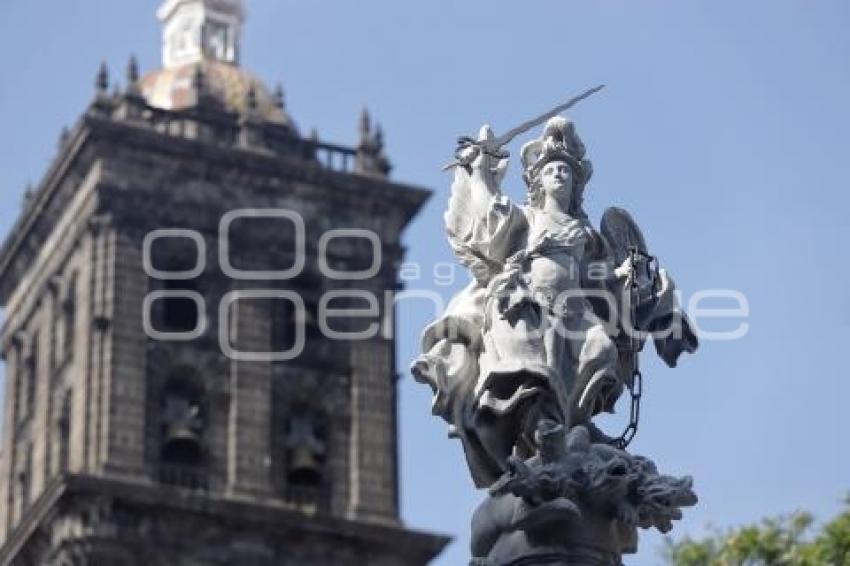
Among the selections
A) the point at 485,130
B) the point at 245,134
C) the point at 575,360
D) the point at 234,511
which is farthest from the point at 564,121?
the point at 245,134

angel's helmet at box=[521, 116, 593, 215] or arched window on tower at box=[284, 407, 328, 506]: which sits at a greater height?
arched window on tower at box=[284, 407, 328, 506]

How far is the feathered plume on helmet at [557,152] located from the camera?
1301cm

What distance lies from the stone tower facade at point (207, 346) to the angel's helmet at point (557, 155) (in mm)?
63180

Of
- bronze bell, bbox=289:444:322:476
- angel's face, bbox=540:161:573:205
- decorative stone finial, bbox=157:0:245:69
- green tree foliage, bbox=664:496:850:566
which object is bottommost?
angel's face, bbox=540:161:573:205

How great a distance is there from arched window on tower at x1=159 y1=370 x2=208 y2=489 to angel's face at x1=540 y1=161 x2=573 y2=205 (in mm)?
65749

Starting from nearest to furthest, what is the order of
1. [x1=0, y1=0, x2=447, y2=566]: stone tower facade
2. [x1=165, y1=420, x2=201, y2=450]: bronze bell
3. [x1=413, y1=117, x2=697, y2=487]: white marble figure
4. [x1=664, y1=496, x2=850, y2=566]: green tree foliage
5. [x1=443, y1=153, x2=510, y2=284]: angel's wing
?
[x1=413, y1=117, x2=697, y2=487]: white marble figure, [x1=443, y1=153, x2=510, y2=284]: angel's wing, [x1=664, y1=496, x2=850, y2=566]: green tree foliage, [x1=0, y1=0, x2=447, y2=566]: stone tower facade, [x1=165, y1=420, x2=201, y2=450]: bronze bell

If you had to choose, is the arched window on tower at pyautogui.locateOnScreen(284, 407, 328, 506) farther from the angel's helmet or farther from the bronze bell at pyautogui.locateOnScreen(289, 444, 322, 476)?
the angel's helmet

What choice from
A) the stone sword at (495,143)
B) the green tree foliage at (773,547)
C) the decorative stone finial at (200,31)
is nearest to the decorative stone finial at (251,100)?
the decorative stone finial at (200,31)

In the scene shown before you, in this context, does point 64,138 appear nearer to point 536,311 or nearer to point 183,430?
point 183,430

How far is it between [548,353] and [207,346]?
68733mm

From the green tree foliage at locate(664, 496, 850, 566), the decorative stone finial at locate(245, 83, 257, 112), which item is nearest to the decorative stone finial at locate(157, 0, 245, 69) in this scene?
the decorative stone finial at locate(245, 83, 257, 112)

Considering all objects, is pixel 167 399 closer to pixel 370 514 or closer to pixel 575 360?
pixel 370 514

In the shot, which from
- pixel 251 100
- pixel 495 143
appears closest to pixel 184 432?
pixel 251 100

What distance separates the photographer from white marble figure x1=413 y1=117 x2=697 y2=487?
12.3 m
